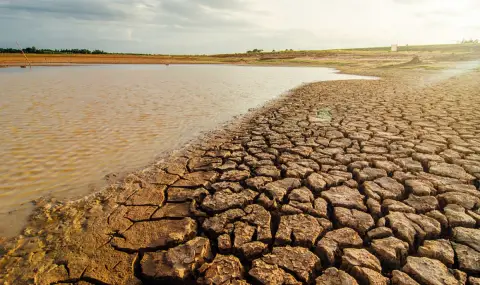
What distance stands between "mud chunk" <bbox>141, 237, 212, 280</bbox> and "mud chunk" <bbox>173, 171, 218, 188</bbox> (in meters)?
0.90

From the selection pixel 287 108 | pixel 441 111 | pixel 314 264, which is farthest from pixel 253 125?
pixel 441 111

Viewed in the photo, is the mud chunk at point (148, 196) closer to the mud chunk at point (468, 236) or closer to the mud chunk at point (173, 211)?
the mud chunk at point (173, 211)

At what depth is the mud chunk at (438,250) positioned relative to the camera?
4.92ft

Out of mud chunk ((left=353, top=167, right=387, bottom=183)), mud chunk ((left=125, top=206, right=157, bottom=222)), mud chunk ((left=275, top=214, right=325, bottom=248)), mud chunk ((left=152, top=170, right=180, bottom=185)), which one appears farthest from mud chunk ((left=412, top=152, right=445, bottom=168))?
mud chunk ((left=125, top=206, right=157, bottom=222))

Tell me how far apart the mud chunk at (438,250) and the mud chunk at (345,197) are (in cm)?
48

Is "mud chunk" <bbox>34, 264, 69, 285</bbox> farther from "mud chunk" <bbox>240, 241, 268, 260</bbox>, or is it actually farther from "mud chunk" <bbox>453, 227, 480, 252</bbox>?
"mud chunk" <bbox>453, 227, 480, 252</bbox>

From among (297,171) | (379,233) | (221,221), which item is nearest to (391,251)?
(379,233)

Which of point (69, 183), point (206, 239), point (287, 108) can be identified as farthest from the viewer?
point (287, 108)

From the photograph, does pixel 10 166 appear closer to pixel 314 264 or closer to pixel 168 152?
pixel 168 152

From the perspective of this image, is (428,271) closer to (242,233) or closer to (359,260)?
(359,260)

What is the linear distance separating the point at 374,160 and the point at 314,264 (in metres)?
1.83

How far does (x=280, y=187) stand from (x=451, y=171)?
1766 mm

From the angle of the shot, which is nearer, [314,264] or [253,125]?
[314,264]

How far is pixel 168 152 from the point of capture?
363 centimetres
